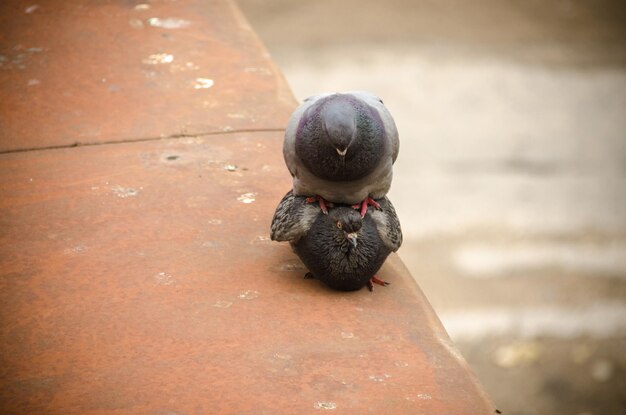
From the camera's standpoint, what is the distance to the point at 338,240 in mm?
1922

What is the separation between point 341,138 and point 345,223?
216 mm

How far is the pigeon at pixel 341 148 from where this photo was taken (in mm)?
1788

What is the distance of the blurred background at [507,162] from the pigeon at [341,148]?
168 cm

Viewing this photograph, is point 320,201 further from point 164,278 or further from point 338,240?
point 164,278

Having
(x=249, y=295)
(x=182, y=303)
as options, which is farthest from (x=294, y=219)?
(x=182, y=303)

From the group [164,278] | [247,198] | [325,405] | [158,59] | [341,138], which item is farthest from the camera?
[158,59]

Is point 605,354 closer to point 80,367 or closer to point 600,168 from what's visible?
point 600,168

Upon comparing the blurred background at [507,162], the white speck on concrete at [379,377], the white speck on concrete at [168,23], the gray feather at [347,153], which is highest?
the gray feather at [347,153]

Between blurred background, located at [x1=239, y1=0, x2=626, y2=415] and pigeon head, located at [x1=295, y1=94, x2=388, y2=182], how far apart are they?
176 centimetres

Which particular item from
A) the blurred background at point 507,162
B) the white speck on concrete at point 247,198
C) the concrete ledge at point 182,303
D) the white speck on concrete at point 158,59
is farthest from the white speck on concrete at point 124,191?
the blurred background at point 507,162

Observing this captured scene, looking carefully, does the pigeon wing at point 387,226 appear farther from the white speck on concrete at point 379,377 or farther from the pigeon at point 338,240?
the white speck on concrete at point 379,377

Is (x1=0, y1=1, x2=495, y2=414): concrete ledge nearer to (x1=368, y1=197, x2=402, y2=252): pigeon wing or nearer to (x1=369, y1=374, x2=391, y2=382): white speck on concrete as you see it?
(x1=369, y1=374, x2=391, y2=382): white speck on concrete

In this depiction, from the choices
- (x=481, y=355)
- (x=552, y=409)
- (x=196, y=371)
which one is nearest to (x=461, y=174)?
(x=481, y=355)

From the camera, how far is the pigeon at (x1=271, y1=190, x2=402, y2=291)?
6.29 feet
